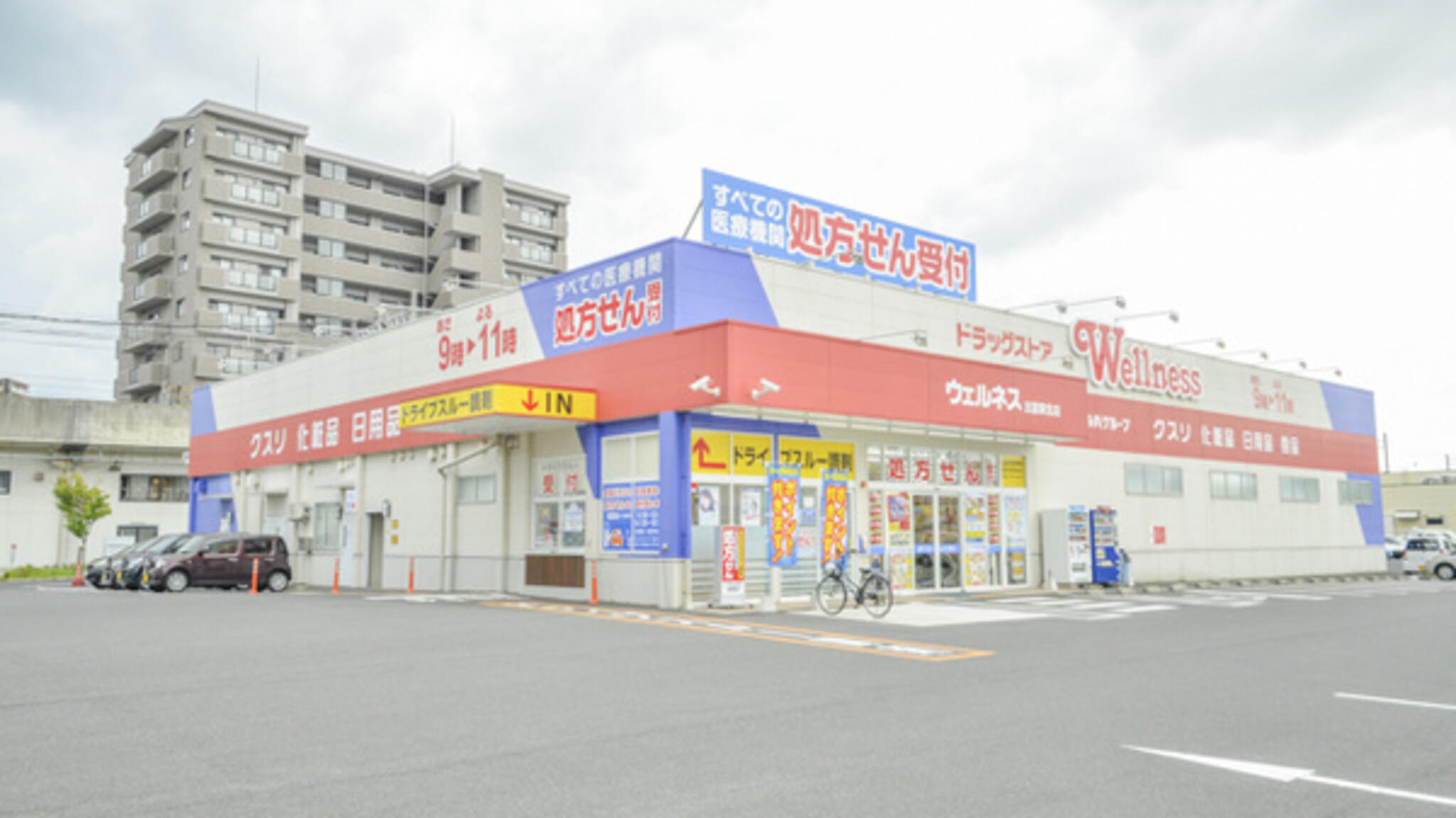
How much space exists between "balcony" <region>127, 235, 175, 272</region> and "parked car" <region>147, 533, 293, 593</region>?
34.9m

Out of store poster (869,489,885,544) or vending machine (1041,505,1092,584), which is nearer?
store poster (869,489,885,544)

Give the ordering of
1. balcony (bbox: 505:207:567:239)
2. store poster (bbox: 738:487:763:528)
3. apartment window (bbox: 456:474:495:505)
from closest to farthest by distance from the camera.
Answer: store poster (bbox: 738:487:763:528) → apartment window (bbox: 456:474:495:505) → balcony (bbox: 505:207:567:239)

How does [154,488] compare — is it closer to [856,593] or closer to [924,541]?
[924,541]

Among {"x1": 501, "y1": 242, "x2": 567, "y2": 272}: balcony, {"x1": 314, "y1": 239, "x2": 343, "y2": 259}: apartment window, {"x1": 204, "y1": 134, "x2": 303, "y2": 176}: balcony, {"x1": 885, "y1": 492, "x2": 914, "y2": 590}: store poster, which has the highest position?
{"x1": 204, "y1": 134, "x2": 303, "y2": 176}: balcony

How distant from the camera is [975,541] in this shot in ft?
76.8

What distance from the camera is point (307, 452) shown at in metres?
30.3

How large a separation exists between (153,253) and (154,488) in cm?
1537

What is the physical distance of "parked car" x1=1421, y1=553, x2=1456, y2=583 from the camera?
36.4 m

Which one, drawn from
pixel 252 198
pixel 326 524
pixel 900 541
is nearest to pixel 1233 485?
pixel 900 541

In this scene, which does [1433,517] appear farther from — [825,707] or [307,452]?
[825,707]

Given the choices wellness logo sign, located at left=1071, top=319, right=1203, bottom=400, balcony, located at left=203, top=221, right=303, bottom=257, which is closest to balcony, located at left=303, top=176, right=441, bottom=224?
balcony, located at left=203, top=221, right=303, bottom=257

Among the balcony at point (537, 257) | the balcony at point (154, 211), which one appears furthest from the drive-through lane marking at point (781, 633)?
the balcony at point (537, 257)

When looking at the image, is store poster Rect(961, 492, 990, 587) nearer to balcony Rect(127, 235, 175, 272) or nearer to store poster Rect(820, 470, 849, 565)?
store poster Rect(820, 470, 849, 565)

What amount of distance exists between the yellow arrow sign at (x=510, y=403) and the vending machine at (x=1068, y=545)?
38.0ft
